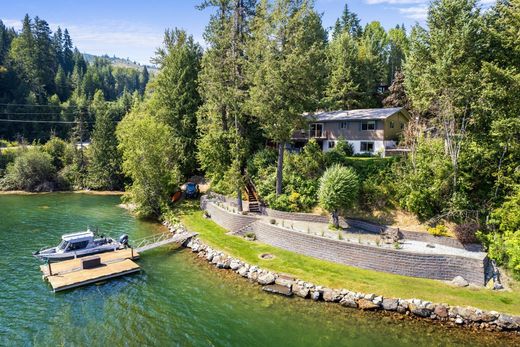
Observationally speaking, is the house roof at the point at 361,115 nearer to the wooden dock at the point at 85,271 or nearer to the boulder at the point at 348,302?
the boulder at the point at 348,302

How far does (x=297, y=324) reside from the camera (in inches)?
794

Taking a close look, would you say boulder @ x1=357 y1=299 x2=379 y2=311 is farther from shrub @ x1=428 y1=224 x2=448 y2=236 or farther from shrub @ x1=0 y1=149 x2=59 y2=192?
shrub @ x1=0 y1=149 x2=59 y2=192

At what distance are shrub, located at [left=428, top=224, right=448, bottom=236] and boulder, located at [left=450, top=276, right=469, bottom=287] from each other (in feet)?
12.8

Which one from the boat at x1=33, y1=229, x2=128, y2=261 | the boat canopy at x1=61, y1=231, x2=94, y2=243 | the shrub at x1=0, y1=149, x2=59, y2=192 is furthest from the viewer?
the shrub at x1=0, y1=149, x2=59, y2=192

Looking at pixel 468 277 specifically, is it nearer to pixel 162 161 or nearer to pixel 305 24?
pixel 305 24

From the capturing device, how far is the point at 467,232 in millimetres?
25203

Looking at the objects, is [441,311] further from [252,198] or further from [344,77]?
[344,77]

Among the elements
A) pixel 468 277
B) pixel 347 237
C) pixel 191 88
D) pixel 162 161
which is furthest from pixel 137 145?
pixel 468 277

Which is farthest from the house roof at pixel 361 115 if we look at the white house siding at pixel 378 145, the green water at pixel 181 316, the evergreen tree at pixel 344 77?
the green water at pixel 181 316

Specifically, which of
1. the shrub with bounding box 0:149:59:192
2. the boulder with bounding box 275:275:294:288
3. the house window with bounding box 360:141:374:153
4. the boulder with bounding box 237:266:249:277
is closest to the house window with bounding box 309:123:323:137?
the house window with bounding box 360:141:374:153

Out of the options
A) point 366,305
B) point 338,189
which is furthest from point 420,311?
point 338,189

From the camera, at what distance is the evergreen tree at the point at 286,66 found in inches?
1259

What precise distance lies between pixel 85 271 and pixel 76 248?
3.90 m

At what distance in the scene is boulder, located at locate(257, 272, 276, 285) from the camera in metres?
24.5
